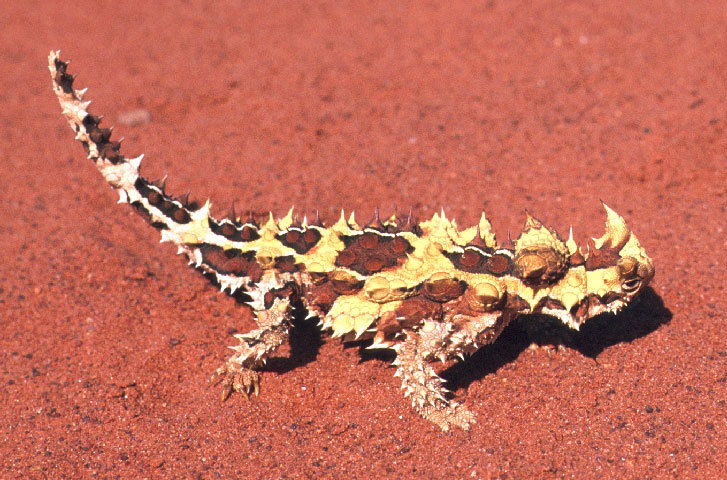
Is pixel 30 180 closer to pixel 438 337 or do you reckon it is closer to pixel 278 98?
pixel 278 98

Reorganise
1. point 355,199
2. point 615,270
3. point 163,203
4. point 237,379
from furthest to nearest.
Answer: point 355,199
point 163,203
point 237,379
point 615,270

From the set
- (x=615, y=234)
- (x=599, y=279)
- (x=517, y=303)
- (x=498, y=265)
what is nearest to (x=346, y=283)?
(x=498, y=265)

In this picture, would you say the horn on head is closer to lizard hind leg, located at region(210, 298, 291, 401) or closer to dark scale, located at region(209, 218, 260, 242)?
lizard hind leg, located at region(210, 298, 291, 401)

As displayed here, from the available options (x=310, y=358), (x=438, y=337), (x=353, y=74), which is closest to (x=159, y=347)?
(x=310, y=358)

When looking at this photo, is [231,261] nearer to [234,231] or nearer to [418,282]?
[234,231]

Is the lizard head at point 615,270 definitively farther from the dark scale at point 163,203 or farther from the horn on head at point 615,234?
the dark scale at point 163,203

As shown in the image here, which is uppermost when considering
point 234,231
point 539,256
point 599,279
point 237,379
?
point 539,256
